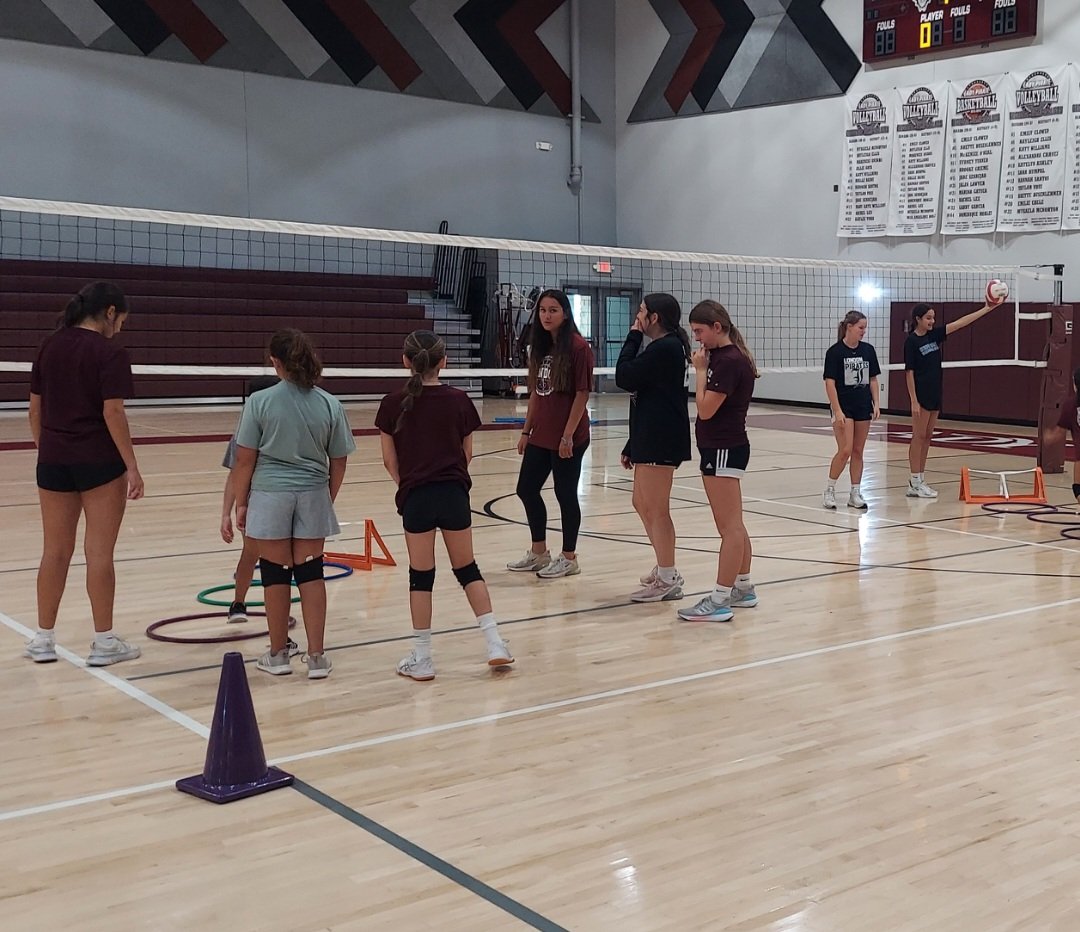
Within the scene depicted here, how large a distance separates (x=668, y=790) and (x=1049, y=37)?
55.3 feet

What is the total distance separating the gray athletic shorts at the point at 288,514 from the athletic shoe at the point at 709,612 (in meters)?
2.02

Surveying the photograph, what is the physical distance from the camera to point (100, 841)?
3.44 metres

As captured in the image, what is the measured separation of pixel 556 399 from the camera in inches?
271

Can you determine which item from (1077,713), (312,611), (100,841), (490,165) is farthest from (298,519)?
(490,165)

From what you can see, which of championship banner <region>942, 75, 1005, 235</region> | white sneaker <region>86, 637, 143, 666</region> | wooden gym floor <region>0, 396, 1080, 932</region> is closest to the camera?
wooden gym floor <region>0, 396, 1080, 932</region>

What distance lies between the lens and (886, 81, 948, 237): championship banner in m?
18.9

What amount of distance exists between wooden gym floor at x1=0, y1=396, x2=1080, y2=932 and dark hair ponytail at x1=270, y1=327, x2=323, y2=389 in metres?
1.25

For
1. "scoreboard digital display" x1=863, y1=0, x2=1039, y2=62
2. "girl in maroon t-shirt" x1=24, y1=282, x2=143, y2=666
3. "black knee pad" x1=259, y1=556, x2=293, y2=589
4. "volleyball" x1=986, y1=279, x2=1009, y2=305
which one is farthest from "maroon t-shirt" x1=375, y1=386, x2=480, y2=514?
"scoreboard digital display" x1=863, y1=0, x2=1039, y2=62

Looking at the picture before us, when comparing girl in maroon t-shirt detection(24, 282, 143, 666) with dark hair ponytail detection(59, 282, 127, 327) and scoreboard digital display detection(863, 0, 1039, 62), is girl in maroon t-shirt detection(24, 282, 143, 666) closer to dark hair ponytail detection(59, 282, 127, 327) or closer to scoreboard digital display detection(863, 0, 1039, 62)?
dark hair ponytail detection(59, 282, 127, 327)

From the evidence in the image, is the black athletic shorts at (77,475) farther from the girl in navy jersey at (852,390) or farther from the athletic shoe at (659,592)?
the girl in navy jersey at (852,390)

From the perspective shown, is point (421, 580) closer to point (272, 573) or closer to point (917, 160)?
point (272, 573)

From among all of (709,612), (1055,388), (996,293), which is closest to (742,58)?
(1055,388)

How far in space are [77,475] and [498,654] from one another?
189 centimetres

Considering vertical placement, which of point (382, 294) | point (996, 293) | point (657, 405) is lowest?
point (657, 405)
